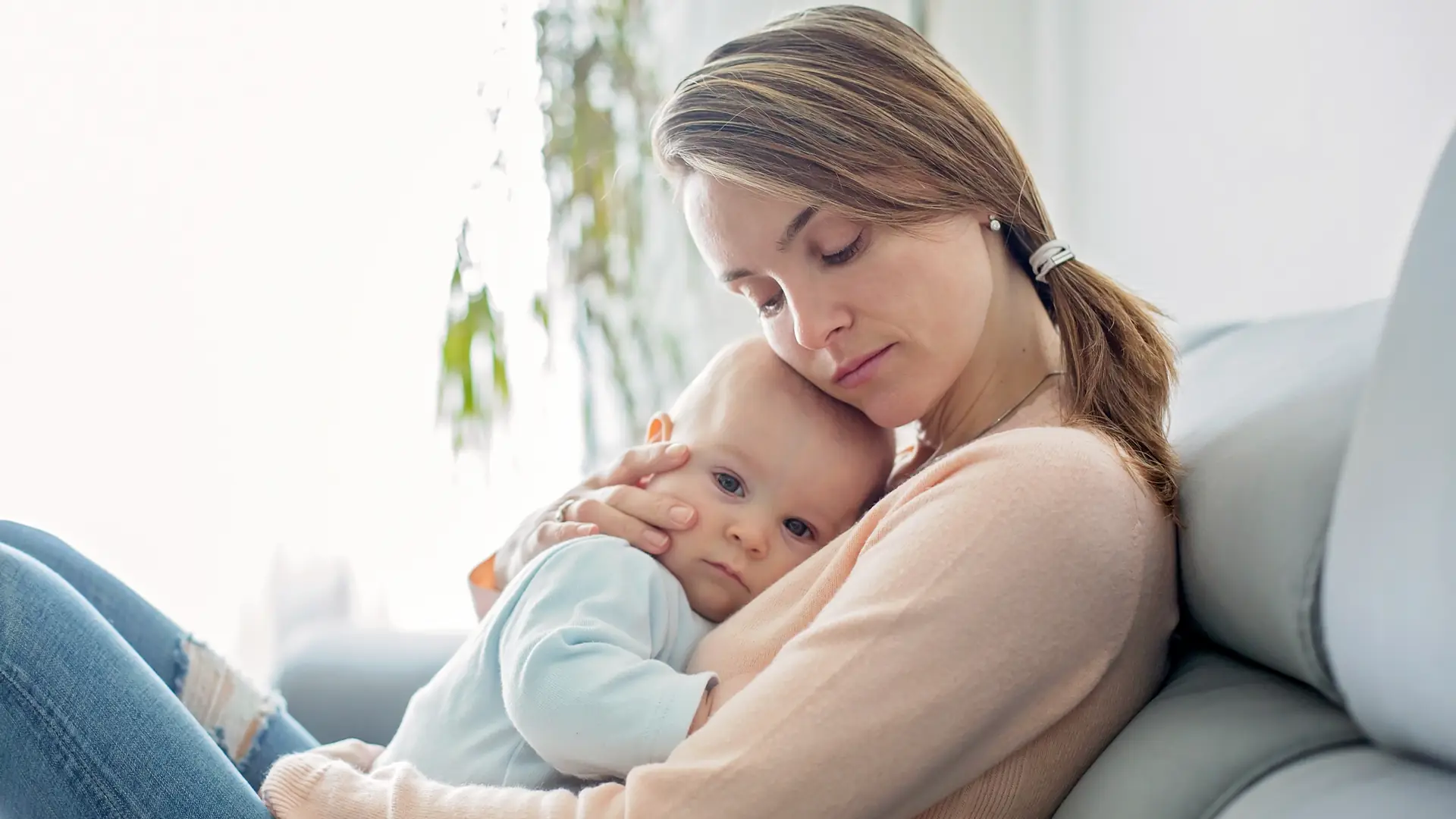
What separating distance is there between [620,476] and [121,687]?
497mm

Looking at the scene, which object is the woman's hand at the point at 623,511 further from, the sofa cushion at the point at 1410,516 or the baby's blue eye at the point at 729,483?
the sofa cushion at the point at 1410,516

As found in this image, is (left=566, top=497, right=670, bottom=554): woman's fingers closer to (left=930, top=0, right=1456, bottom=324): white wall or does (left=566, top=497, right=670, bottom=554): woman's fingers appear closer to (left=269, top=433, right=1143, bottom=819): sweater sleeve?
(left=269, top=433, right=1143, bottom=819): sweater sleeve

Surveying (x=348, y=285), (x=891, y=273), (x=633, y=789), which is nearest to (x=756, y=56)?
(x=891, y=273)

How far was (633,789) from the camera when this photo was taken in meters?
0.78

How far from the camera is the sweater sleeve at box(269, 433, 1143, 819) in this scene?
2.50ft

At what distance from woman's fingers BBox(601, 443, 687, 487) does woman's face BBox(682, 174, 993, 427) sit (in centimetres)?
16

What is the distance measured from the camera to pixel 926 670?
30.9 inches

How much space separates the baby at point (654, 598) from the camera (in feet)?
Result: 2.97

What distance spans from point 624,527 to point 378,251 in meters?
1.64

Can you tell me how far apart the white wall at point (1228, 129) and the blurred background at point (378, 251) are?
0.01 meters

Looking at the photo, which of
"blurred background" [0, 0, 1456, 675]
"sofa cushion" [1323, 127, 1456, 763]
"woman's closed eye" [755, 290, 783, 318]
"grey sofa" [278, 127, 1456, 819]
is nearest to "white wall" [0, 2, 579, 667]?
"blurred background" [0, 0, 1456, 675]

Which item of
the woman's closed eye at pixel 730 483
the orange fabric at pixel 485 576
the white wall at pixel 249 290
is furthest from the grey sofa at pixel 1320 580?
the white wall at pixel 249 290

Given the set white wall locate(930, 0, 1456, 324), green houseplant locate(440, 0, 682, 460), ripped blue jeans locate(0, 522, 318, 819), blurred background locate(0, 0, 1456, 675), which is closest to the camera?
ripped blue jeans locate(0, 522, 318, 819)

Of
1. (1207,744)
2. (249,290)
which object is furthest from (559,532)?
(249,290)
